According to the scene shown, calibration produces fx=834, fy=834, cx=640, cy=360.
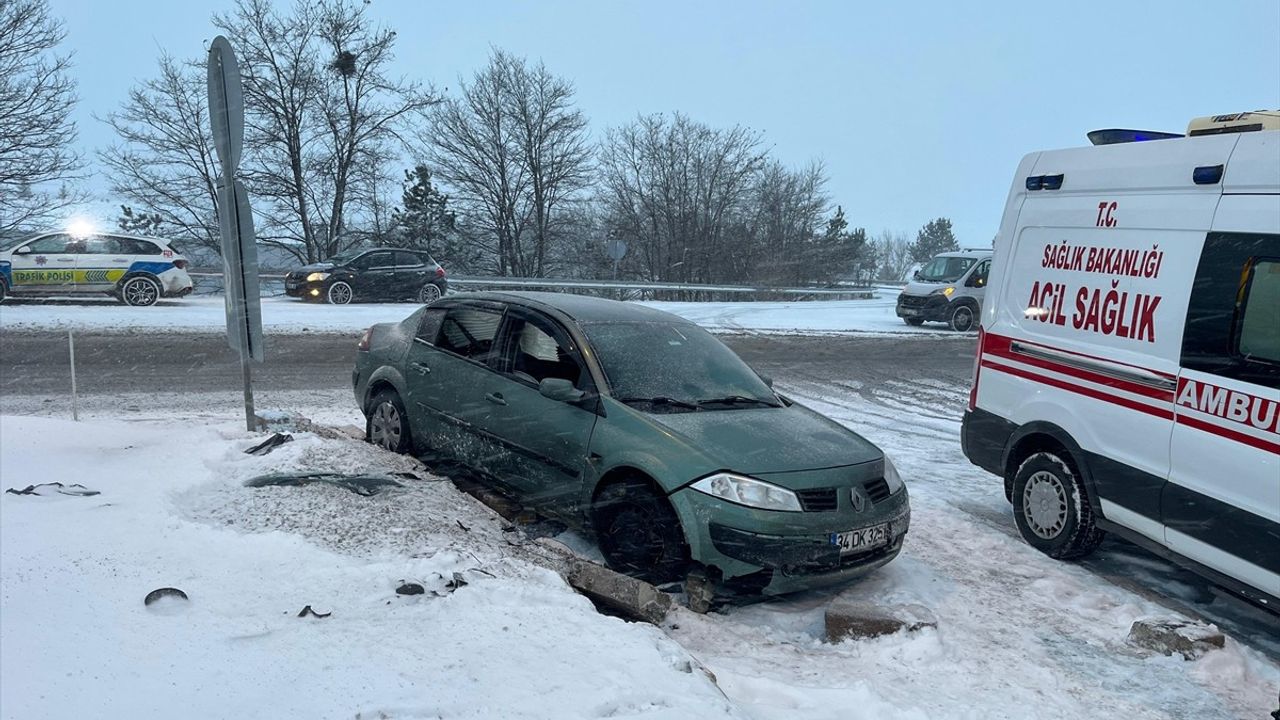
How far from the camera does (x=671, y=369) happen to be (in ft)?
18.0

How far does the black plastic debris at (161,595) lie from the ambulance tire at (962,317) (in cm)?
2080

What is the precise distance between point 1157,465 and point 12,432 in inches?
282

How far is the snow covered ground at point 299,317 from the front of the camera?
15.5 meters

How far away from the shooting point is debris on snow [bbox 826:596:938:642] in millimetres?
4184

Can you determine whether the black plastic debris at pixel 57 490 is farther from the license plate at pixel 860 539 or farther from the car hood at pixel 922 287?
the car hood at pixel 922 287

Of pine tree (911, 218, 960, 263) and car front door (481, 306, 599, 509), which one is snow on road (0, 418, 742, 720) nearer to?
car front door (481, 306, 599, 509)

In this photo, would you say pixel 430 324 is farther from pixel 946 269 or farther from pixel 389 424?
pixel 946 269

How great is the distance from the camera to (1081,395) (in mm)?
5328

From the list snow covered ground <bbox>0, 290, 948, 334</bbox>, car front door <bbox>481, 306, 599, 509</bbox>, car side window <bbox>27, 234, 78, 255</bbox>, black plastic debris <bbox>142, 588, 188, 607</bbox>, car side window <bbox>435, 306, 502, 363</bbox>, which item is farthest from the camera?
car side window <bbox>27, 234, 78, 255</bbox>

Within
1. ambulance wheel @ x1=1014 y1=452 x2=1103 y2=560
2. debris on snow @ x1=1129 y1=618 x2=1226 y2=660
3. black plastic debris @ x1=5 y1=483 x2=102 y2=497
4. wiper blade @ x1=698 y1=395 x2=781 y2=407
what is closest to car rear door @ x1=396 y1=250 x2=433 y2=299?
black plastic debris @ x1=5 y1=483 x2=102 y2=497

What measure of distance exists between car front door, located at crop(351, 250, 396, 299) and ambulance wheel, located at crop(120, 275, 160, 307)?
184 inches

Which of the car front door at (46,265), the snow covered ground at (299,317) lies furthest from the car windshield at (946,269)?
the car front door at (46,265)

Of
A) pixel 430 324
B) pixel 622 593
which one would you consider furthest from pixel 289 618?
pixel 430 324

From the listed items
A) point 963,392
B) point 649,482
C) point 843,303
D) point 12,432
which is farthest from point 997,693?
point 843,303
